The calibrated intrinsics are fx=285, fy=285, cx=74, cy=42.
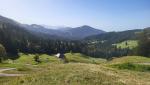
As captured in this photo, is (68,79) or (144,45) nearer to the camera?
(68,79)

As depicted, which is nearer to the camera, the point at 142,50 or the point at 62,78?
the point at 62,78

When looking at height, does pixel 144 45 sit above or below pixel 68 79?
above

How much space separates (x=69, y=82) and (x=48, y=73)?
15.3 ft

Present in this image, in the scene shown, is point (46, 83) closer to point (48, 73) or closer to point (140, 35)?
point (48, 73)

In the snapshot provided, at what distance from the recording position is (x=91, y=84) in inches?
1123

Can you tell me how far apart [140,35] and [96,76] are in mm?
144760

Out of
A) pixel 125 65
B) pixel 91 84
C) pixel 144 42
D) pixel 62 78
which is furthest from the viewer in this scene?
pixel 144 42

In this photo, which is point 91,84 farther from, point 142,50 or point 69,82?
point 142,50

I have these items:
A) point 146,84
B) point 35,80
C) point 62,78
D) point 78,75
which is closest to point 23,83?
point 35,80

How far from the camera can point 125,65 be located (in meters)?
56.3

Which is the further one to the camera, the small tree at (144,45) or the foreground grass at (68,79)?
the small tree at (144,45)

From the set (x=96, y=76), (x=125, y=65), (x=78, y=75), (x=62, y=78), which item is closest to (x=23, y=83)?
(x=62, y=78)

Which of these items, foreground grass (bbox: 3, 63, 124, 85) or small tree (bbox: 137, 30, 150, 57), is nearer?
foreground grass (bbox: 3, 63, 124, 85)

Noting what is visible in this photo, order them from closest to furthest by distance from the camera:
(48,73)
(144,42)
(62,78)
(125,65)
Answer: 1. (62,78)
2. (48,73)
3. (125,65)
4. (144,42)
